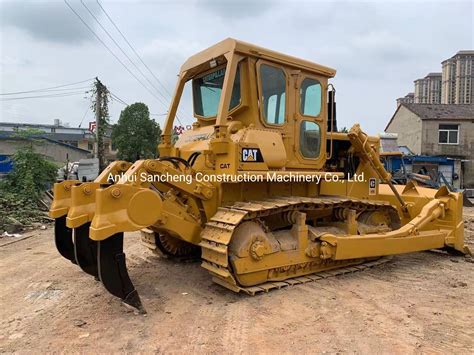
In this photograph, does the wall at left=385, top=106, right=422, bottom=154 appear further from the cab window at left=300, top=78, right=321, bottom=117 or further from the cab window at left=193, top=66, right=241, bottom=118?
the cab window at left=193, top=66, right=241, bottom=118

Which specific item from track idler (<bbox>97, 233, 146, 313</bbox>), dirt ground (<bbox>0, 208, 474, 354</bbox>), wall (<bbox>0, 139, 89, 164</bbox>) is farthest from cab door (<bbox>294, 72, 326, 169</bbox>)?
wall (<bbox>0, 139, 89, 164</bbox>)

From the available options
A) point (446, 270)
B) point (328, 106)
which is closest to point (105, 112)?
point (328, 106)

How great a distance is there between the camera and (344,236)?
5.59 meters

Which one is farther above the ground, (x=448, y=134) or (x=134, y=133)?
(x=448, y=134)

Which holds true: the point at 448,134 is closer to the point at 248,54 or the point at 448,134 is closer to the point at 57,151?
the point at 248,54

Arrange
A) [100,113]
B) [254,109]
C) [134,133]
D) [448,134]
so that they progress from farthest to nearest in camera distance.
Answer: [134,133], [448,134], [100,113], [254,109]

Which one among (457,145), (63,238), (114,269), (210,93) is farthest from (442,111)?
(114,269)

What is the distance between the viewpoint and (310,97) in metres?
6.00

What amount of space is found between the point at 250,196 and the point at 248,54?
1844 mm

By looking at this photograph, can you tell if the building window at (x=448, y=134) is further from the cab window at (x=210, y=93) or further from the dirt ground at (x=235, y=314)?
the cab window at (x=210, y=93)

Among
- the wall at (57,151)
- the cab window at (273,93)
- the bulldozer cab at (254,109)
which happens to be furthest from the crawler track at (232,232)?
the wall at (57,151)

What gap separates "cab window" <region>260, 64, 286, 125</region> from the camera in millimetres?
5465

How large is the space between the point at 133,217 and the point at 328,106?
3670mm

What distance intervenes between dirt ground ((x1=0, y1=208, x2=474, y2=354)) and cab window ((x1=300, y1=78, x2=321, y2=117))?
7.80ft
